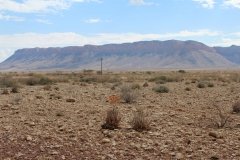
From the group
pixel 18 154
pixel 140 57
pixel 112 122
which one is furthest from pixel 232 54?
pixel 18 154

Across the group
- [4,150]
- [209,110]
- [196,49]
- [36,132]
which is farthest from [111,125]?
[196,49]

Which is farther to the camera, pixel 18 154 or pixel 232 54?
pixel 232 54

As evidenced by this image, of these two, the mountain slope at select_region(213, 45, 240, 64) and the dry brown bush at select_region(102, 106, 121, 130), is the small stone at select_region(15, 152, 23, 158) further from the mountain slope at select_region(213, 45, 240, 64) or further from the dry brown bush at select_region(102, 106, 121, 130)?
the mountain slope at select_region(213, 45, 240, 64)

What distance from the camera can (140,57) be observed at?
174 meters

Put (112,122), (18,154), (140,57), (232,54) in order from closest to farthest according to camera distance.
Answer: (18,154) → (112,122) → (140,57) → (232,54)

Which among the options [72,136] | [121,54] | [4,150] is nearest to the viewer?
[4,150]

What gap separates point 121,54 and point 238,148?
180892mm

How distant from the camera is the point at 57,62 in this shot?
181875mm

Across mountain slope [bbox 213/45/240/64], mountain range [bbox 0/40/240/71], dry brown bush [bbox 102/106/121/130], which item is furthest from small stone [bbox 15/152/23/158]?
mountain slope [bbox 213/45/240/64]

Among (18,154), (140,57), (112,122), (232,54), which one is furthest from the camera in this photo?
(232,54)

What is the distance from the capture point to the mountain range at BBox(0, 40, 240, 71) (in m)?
158

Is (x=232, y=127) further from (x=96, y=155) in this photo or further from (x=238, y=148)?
(x=96, y=155)

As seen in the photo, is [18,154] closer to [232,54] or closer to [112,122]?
[112,122]

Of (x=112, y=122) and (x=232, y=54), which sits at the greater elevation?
(x=232, y=54)
